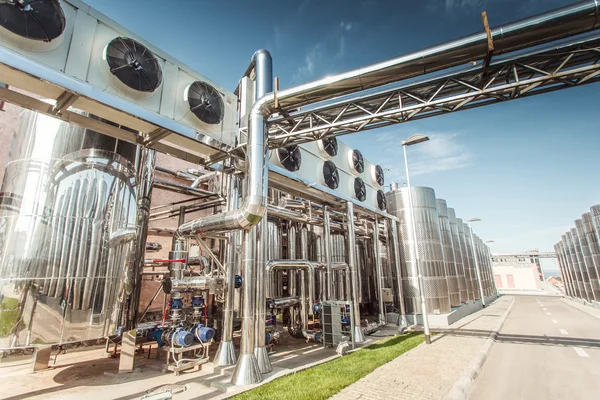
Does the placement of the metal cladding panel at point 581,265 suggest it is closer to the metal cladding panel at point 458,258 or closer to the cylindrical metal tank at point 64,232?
the metal cladding panel at point 458,258

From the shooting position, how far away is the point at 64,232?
21.4 ft

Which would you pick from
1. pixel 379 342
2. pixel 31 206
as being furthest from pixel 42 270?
pixel 379 342

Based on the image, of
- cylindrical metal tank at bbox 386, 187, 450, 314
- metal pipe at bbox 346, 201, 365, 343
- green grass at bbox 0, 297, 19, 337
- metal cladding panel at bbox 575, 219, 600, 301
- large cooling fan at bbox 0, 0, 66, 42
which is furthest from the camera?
metal cladding panel at bbox 575, 219, 600, 301

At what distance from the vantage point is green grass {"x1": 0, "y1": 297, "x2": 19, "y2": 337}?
19.0 ft

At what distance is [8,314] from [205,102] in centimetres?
681

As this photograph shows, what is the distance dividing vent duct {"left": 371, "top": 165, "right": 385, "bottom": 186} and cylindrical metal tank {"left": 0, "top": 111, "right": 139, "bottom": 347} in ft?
49.6

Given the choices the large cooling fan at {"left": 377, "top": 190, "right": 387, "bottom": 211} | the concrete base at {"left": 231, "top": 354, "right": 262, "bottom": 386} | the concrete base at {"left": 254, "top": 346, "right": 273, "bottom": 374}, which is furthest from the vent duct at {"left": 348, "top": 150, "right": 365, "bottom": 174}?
the concrete base at {"left": 231, "top": 354, "right": 262, "bottom": 386}

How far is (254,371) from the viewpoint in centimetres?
716

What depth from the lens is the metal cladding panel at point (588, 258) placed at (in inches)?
1043

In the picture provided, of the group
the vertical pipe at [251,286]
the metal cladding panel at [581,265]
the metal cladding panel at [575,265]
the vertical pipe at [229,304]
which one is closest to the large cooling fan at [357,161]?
the vertical pipe at [251,286]

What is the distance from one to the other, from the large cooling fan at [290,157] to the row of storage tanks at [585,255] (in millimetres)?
29716

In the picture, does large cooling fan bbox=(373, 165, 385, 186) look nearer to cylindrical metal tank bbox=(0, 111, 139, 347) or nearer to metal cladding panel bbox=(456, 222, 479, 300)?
cylindrical metal tank bbox=(0, 111, 139, 347)

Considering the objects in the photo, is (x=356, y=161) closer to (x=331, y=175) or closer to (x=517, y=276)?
(x=331, y=175)

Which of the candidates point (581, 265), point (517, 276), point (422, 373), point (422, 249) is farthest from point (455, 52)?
point (517, 276)
